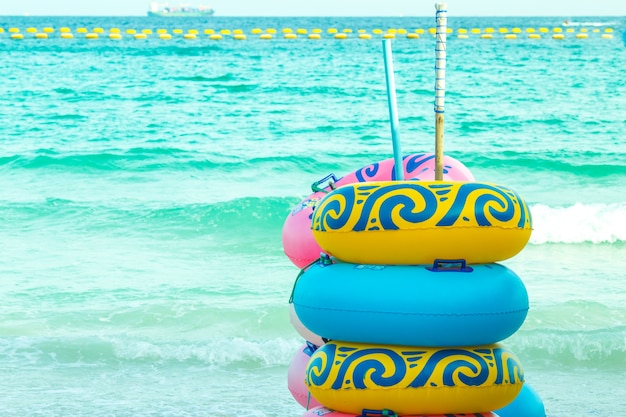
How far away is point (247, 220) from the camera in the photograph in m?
9.20

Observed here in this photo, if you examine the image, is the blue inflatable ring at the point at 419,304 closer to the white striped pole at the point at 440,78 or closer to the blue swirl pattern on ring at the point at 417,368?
the blue swirl pattern on ring at the point at 417,368

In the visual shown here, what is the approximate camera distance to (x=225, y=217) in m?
9.30

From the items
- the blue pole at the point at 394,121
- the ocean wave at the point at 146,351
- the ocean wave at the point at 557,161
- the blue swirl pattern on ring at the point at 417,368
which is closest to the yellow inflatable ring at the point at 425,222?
the blue swirl pattern on ring at the point at 417,368

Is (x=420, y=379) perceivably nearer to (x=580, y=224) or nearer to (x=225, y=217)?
(x=580, y=224)

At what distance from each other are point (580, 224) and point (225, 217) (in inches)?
125

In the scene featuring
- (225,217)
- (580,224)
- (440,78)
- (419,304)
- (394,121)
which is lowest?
(580,224)

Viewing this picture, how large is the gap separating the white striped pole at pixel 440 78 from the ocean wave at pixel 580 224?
4.68 metres

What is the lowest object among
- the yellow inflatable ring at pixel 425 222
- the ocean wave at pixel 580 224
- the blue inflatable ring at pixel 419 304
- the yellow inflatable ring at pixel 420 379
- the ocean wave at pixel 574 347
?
the ocean wave at pixel 580 224

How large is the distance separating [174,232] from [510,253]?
5.94m

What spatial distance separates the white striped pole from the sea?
9.7 inches

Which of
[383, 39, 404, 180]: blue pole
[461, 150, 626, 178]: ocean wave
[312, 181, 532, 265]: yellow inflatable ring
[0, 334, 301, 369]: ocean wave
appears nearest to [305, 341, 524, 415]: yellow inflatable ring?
[312, 181, 532, 265]: yellow inflatable ring

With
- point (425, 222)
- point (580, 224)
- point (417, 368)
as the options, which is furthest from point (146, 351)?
point (580, 224)

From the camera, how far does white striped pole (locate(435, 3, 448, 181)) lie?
3.50m

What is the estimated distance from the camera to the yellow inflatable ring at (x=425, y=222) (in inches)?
121
